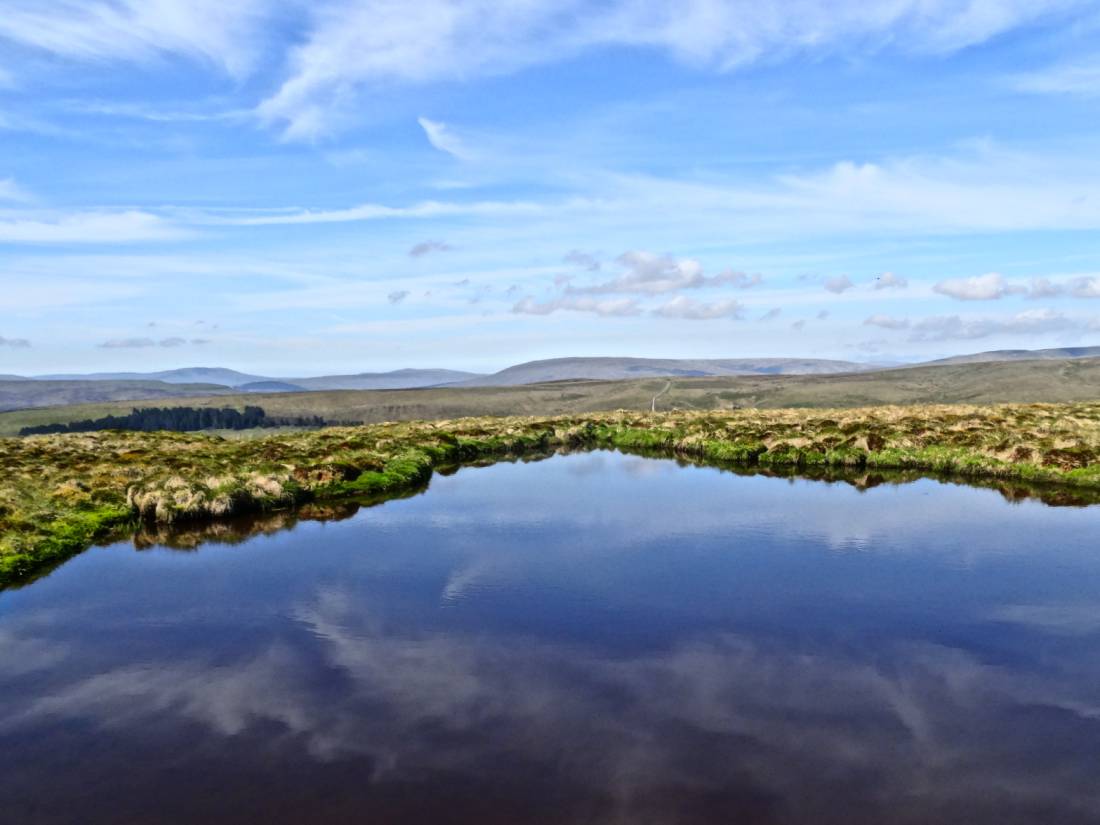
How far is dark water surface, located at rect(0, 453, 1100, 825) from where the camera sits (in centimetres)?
1162

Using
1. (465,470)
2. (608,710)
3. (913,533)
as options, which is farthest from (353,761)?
(465,470)

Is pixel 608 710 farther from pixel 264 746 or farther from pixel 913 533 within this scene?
pixel 913 533

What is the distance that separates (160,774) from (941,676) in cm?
1364

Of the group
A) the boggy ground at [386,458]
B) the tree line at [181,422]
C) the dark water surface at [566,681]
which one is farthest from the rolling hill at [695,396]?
the dark water surface at [566,681]

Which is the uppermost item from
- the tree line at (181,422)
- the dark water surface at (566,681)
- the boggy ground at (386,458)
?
the boggy ground at (386,458)

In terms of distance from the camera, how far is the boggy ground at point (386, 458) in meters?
31.8

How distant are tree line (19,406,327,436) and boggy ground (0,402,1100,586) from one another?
217ft

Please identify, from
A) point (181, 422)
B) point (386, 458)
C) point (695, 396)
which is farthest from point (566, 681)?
point (695, 396)

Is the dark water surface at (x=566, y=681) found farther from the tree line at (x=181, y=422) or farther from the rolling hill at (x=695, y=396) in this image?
the tree line at (x=181, y=422)

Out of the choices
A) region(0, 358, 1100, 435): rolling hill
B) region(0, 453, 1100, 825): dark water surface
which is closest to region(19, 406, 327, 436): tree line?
region(0, 358, 1100, 435): rolling hill

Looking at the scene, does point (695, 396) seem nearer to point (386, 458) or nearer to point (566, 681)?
point (386, 458)

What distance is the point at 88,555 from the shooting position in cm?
2691

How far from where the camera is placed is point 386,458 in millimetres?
48969

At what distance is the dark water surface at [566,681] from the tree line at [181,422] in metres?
110
